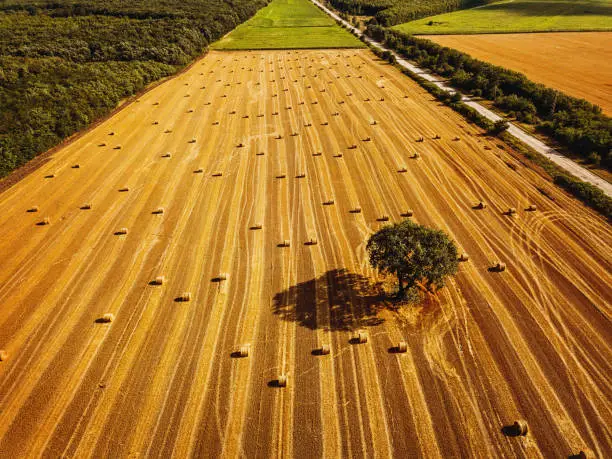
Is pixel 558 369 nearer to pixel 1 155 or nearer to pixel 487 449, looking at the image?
pixel 487 449

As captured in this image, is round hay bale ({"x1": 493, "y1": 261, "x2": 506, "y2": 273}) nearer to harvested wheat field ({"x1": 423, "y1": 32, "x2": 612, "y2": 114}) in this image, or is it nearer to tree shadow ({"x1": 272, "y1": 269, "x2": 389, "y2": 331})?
tree shadow ({"x1": 272, "y1": 269, "x2": 389, "y2": 331})

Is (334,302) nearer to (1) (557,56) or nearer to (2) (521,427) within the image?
(2) (521,427)

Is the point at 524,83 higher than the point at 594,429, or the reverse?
the point at 524,83

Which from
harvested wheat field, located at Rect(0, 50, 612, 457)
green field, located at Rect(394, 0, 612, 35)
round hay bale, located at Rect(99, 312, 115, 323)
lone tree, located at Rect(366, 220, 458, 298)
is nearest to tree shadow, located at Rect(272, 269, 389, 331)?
harvested wheat field, located at Rect(0, 50, 612, 457)

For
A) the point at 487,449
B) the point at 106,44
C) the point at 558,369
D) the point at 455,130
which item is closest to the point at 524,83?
the point at 455,130

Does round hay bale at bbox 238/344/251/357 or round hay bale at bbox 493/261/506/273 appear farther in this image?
round hay bale at bbox 493/261/506/273

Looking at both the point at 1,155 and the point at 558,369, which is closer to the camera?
the point at 558,369

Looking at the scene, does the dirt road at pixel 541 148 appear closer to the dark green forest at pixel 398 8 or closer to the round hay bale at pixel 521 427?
the round hay bale at pixel 521 427
